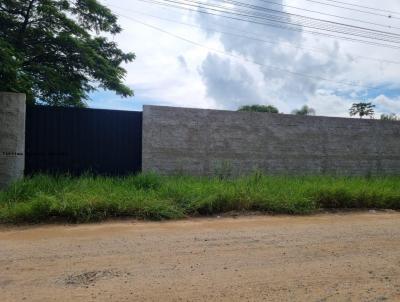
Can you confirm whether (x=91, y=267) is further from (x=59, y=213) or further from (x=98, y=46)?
(x=98, y=46)

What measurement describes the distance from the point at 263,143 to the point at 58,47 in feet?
29.7

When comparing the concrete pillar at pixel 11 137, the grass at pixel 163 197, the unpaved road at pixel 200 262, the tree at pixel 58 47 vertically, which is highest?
the tree at pixel 58 47

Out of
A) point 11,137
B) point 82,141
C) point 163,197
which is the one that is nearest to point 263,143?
point 163,197

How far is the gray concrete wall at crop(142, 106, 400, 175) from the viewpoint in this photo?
→ 10617 millimetres

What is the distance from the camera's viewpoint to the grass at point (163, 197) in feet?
22.1

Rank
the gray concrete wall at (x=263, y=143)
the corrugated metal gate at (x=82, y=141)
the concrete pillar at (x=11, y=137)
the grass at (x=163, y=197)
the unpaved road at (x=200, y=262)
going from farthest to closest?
the gray concrete wall at (x=263, y=143)
the corrugated metal gate at (x=82, y=141)
the concrete pillar at (x=11, y=137)
the grass at (x=163, y=197)
the unpaved road at (x=200, y=262)

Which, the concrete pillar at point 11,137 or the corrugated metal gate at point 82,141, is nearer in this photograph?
the concrete pillar at point 11,137

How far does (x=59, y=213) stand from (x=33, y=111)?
3.39 m

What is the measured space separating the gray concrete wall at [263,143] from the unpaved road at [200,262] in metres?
3.95

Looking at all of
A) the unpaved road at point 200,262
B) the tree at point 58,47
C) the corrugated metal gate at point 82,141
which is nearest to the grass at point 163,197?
the unpaved road at point 200,262

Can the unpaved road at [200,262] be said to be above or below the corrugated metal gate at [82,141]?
below

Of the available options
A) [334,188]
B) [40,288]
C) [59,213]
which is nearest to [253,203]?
[334,188]

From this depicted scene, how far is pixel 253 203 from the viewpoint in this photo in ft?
26.3

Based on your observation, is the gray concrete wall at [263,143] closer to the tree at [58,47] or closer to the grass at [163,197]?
the grass at [163,197]
